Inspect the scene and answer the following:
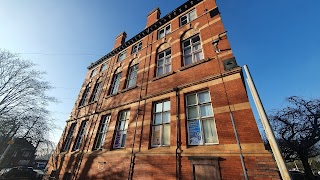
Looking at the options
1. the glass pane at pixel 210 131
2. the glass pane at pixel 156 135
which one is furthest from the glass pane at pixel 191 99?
the glass pane at pixel 156 135

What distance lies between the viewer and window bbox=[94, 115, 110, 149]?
11014 mm

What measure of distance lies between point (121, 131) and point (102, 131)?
2306 millimetres

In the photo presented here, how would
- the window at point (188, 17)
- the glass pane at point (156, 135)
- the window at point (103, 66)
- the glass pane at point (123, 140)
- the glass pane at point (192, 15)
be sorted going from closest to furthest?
the glass pane at point (156, 135), the glass pane at point (123, 140), the glass pane at point (192, 15), the window at point (188, 17), the window at point (103, 66)

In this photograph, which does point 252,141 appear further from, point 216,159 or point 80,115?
point 80,115

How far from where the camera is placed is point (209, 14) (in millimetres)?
10461

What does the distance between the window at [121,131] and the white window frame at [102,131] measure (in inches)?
54.9

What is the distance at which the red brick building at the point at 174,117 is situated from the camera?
5.77 metres

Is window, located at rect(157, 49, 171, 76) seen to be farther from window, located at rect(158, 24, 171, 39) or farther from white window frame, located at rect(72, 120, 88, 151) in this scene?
white window frame, located at rect(72, 120, 88, 151)

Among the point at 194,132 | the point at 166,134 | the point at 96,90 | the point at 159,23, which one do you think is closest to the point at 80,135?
the point at 96,90

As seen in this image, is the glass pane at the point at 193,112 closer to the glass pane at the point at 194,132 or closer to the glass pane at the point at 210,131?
the glass pane at the point at 194,132

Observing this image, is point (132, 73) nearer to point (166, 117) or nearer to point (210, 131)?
point (166, 117)

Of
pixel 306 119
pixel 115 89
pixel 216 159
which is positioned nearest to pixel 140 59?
pixel 115 89

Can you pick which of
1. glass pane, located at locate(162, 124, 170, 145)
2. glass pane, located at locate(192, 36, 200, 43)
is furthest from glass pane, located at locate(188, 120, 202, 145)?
glass pane, located at locate(192, 36, 200, 43)

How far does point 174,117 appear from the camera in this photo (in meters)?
7.77
